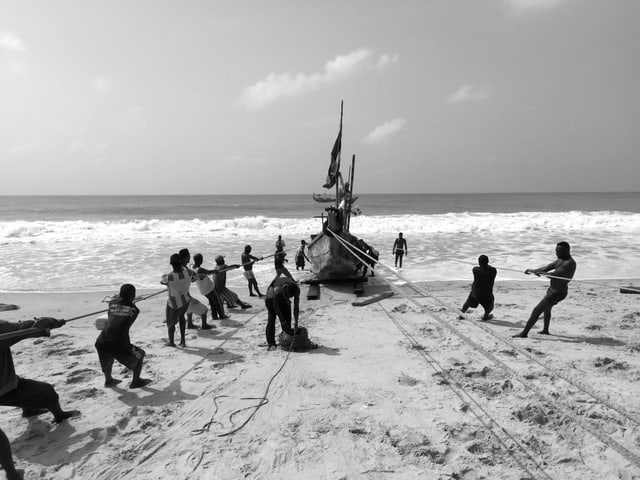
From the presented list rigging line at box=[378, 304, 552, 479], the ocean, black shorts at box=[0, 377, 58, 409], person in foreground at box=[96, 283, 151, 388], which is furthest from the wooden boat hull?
black shorts at box=[0, 377, 58, 409]

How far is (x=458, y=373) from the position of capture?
509 cm

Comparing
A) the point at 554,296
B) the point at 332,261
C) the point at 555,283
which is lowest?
the point at 332,261

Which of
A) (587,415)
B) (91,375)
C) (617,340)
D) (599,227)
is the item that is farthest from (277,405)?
(599,227)

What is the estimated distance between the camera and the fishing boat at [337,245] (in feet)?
36.1

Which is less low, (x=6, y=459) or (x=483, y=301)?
(x=483, y=301)

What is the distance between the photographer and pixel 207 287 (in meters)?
7.70

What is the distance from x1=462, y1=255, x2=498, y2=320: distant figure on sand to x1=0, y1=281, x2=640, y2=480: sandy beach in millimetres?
585

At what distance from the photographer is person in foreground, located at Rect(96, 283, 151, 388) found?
4.70 m

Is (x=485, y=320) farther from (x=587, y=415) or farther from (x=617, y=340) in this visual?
(x=587, y=415)

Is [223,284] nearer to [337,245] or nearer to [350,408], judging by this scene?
[337,245]

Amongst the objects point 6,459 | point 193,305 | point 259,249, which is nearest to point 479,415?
point 6,459

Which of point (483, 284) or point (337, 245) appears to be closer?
point (483, 284)

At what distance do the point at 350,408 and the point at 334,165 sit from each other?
1022 centimetres

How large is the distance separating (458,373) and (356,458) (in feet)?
7.34
